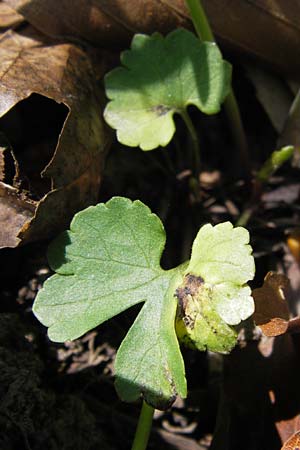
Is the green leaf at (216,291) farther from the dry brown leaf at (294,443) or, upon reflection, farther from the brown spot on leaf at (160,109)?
the brown spot on leaf at (160,109)

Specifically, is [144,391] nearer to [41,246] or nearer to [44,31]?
[41,246]

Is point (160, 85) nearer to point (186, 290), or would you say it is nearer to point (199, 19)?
point (199, 19)

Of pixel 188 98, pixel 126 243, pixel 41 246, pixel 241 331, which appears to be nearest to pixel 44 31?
pixel 188 98

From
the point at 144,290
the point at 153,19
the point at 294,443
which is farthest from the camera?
the point at 153,19

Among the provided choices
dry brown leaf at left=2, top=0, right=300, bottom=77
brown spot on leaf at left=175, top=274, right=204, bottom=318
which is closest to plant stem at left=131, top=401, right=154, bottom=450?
brown spot on leaf at left=175, top=274, right=204, bottom=318

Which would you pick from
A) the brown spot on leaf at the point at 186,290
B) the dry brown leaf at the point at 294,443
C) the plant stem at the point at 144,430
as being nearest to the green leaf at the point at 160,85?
the brown spot on leaf at the point at 186,290

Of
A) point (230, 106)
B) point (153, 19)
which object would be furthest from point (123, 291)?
point (153, 19)

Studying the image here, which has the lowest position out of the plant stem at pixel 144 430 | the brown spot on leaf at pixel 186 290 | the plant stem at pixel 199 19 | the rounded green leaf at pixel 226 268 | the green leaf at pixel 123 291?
the plant stem at pixel 144 430
